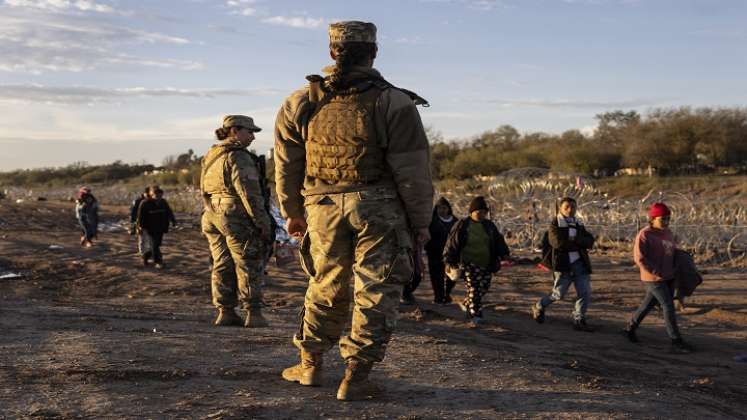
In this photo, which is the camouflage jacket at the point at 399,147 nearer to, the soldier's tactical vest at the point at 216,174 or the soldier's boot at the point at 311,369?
the soldier's boot at the point at 311,369

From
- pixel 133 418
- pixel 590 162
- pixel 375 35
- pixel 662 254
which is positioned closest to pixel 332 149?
pixel 375 35

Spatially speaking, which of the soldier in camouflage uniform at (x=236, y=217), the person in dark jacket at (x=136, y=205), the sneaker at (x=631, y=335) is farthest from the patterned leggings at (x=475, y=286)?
the person in dark jacket at (x=136, y=205)

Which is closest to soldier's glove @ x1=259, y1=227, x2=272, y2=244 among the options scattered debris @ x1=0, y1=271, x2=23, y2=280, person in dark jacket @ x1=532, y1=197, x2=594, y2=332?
person in dark jacket @ x1=532, y1=197, x2=594, y2=332

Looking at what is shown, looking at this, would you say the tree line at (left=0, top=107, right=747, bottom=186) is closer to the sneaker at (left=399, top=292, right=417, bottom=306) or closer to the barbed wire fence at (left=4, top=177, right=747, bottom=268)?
the barbed wire fence at (left=4, top=177, right=747, bottom=268)

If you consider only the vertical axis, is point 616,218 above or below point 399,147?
below

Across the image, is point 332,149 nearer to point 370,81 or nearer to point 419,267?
point 370,81

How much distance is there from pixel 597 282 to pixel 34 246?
11991mm

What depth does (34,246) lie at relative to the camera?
18438 millimetres

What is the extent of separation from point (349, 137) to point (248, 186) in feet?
9.78

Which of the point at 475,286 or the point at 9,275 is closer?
the point at 475,286

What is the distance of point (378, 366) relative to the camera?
536 centimetres

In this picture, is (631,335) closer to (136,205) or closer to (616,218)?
(616,218)

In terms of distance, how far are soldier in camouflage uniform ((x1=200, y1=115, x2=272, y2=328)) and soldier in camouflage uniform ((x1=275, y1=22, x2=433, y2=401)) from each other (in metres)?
2.75

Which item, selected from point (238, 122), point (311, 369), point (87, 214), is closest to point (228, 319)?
point (238, 122)
